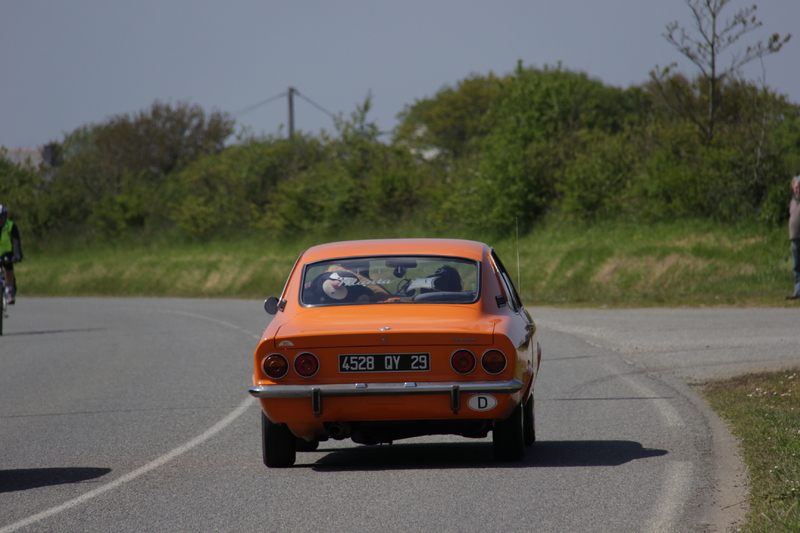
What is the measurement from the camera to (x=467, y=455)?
723cm

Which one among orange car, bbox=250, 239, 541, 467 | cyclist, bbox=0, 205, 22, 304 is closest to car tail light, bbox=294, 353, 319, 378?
orange car, bbox=250, 239, 541, 467

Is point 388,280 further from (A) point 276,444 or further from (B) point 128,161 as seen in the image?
(B) point 128,161

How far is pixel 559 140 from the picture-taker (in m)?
35.8

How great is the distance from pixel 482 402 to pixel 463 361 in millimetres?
274

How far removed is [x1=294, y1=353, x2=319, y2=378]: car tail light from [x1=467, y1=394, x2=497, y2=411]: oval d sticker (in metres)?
0.97

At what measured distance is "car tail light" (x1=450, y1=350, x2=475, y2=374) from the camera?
Result: 6336 millimetres

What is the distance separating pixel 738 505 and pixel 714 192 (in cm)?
2399

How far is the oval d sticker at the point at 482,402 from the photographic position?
6.32 metres

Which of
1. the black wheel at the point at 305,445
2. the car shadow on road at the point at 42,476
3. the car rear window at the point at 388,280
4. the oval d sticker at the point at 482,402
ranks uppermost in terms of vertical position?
the car rear window at the point at 388,280

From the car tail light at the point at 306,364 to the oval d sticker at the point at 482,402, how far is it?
0.97 m

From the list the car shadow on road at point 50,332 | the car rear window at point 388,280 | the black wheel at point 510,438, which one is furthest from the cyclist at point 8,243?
the black wheel at point 510,438

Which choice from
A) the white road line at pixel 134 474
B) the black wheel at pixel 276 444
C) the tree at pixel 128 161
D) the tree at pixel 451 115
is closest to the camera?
the white road line at pixel 134 474

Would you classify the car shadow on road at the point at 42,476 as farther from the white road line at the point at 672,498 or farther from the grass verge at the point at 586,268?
the grass verge at the point at 586,268

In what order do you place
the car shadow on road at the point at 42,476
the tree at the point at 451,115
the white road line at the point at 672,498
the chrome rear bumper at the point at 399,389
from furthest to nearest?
the tree at the point at 451,115 → the car shadow on road at the point at 42,476 → the chrome rear bumper at the point at 399,389 → the white road line at the point at 672,498
